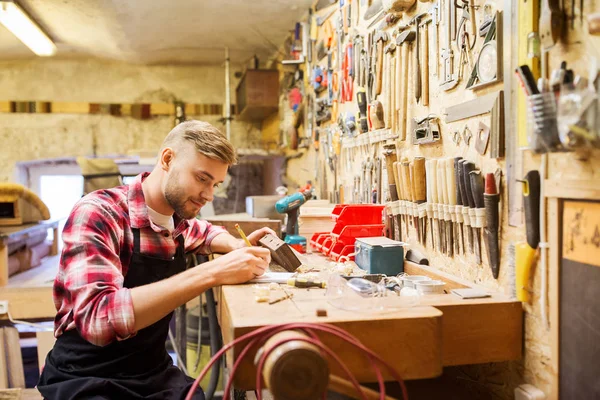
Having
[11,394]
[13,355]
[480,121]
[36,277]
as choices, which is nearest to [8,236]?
[36,277]

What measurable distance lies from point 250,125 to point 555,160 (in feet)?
17.7

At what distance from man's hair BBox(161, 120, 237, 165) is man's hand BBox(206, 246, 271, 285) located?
378 mm

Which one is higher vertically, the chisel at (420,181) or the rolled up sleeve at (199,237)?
the chisel at (420,181)

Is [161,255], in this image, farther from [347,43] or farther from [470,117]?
[347,43]

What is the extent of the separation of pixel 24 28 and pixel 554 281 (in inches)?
186

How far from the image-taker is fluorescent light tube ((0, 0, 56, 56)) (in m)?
3.76

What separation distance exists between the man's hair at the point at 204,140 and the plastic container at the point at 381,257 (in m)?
0.65

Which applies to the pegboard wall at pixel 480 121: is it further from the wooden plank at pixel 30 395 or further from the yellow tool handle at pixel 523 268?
the wooden plank at pixel 30 395

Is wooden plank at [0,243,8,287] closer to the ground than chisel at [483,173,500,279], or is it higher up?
closer to the ground

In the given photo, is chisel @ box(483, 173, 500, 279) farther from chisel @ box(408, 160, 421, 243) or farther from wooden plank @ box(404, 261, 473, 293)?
chisel @ box(408, 160, 421, 243)

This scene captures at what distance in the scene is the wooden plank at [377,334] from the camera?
117cm

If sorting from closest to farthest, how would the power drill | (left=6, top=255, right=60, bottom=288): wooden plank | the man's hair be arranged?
1. the man's hair
2. the power drill
3. (left=6, top=255, right=60, bottom=288): wooden plank

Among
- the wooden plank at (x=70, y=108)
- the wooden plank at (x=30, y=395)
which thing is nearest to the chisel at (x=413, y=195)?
the wooden plank at (x=30, y=395)

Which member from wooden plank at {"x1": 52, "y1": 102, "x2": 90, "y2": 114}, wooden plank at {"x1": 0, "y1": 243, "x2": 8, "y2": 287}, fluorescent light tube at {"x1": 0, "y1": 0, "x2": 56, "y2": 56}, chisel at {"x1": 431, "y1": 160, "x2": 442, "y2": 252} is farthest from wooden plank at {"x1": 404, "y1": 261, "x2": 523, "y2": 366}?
wooden plank at {"x1": 52, "y1": 102, "x2": 90, "y2": 114}
